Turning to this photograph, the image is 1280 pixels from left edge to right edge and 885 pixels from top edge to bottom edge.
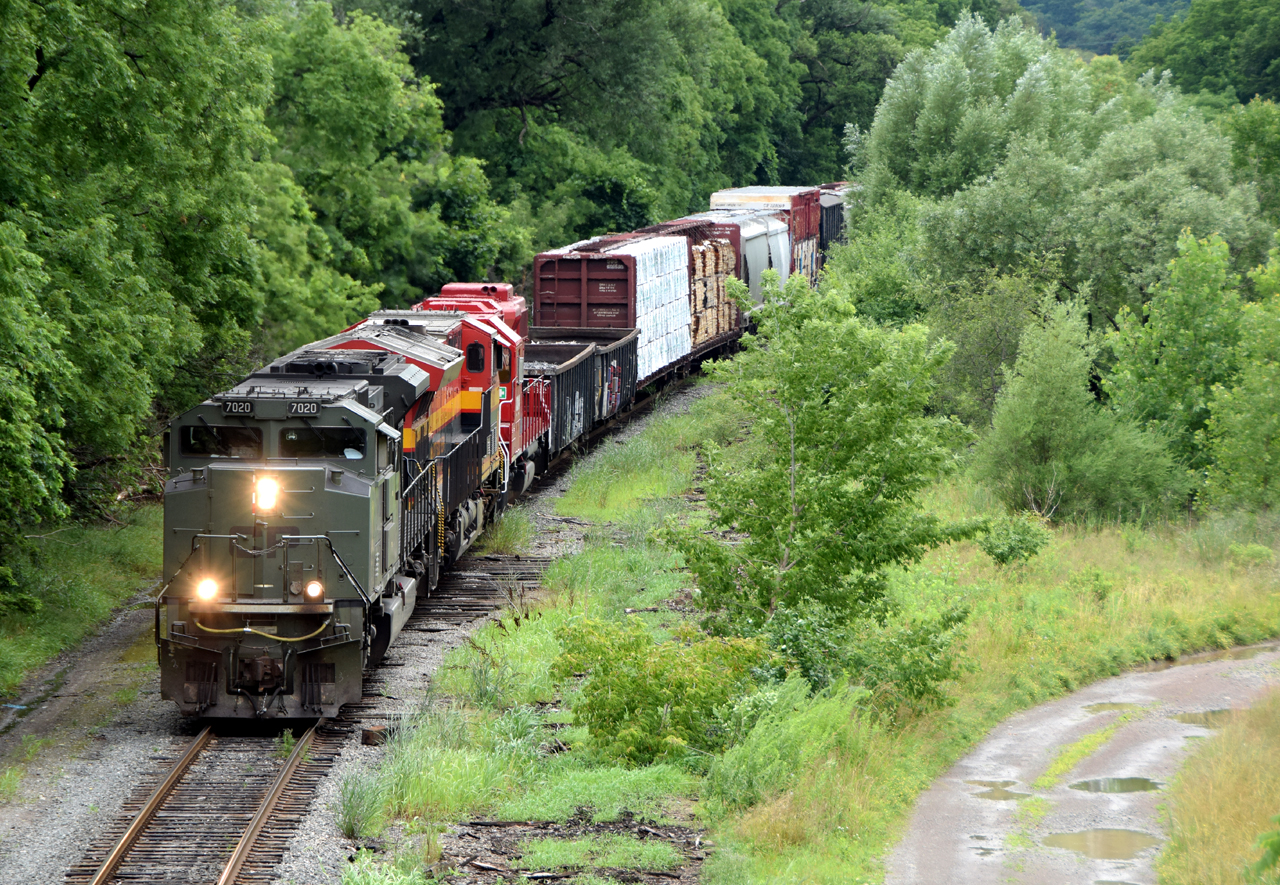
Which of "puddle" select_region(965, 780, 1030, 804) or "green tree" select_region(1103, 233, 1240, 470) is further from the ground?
"green tree" select_region(1103, 233, 1240, 470)

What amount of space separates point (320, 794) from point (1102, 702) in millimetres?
11801

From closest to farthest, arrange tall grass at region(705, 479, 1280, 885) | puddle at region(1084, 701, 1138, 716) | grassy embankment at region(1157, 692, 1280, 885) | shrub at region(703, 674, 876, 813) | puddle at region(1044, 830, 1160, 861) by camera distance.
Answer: grassy embankment at region(1157, 692, 1280, 885), tall grass at region(705, 479, 1280, 885), shrub at region(703, 674, 876, 813), puddle at region(1044, 830, 1160, 861), puddle at region(1084, 701, 1138, 716)

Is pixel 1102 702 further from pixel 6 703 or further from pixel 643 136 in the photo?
pixel 643 136

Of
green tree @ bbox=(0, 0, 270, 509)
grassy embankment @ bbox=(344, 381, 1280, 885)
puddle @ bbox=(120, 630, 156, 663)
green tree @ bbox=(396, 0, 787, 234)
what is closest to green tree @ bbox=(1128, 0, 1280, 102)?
green tree @ bbox=(396, 0, 787, 234)

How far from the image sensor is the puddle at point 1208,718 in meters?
18.7

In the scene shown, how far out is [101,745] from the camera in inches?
581

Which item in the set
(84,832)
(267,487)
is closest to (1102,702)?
(267,487)

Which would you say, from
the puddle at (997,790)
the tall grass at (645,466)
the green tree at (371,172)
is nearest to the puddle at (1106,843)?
the puddle at (997,790)

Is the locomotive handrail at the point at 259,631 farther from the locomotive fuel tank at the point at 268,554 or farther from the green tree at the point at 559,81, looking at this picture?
the green tree at the point at 559,81

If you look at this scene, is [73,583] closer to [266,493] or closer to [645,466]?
[266,493]

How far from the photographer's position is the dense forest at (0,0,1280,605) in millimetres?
18906

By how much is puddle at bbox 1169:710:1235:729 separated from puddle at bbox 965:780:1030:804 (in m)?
4.40

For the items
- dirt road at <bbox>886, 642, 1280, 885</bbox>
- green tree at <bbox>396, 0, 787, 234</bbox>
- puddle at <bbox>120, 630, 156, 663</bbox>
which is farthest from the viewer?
green tree at <bbox>396, 0, 787, 234</bbox>

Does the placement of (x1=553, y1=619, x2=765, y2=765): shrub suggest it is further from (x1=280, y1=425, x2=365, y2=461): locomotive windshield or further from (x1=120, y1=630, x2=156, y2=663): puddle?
(x1=120, y1=630, x2=156, y2=663): puddle
